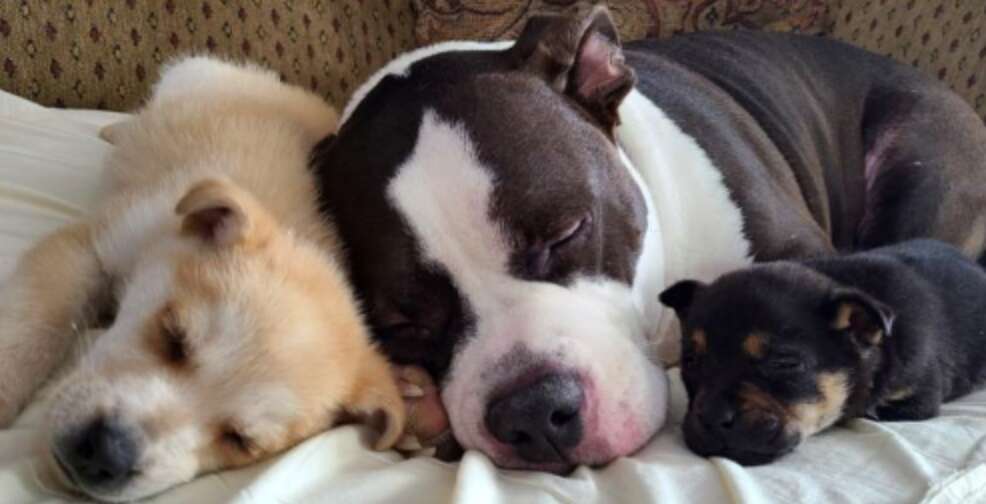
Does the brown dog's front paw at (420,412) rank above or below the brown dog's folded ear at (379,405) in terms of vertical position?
below

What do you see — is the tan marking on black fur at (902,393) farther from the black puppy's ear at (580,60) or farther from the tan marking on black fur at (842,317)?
the black puppy's ear at (580,60)

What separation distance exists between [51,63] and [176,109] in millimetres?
836

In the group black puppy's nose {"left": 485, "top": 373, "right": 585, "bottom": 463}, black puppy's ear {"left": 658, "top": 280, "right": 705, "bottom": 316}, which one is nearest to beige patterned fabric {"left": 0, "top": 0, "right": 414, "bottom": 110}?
black puppy's ear {"left": 658, "top": 280, "right": 705, "bottom": 316}

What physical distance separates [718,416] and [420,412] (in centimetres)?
42

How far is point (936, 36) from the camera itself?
273cm

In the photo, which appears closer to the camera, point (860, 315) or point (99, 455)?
point (99, 455)

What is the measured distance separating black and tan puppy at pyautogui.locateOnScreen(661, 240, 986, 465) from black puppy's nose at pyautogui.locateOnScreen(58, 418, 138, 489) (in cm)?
73

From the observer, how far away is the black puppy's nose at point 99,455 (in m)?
1.14

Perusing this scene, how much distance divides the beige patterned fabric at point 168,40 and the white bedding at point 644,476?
155 cm

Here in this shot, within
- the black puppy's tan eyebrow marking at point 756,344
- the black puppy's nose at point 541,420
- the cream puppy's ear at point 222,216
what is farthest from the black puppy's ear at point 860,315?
the cream puppy's ear at point 222,216

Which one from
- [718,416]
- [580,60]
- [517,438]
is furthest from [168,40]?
[718,416]

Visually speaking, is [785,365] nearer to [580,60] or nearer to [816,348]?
[816,348]

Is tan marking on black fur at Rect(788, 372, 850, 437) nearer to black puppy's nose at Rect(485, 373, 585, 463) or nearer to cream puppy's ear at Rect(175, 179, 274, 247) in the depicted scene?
black puppy's nose at Rect(485, 373, 585, 463)

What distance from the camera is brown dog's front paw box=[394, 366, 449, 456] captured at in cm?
134
